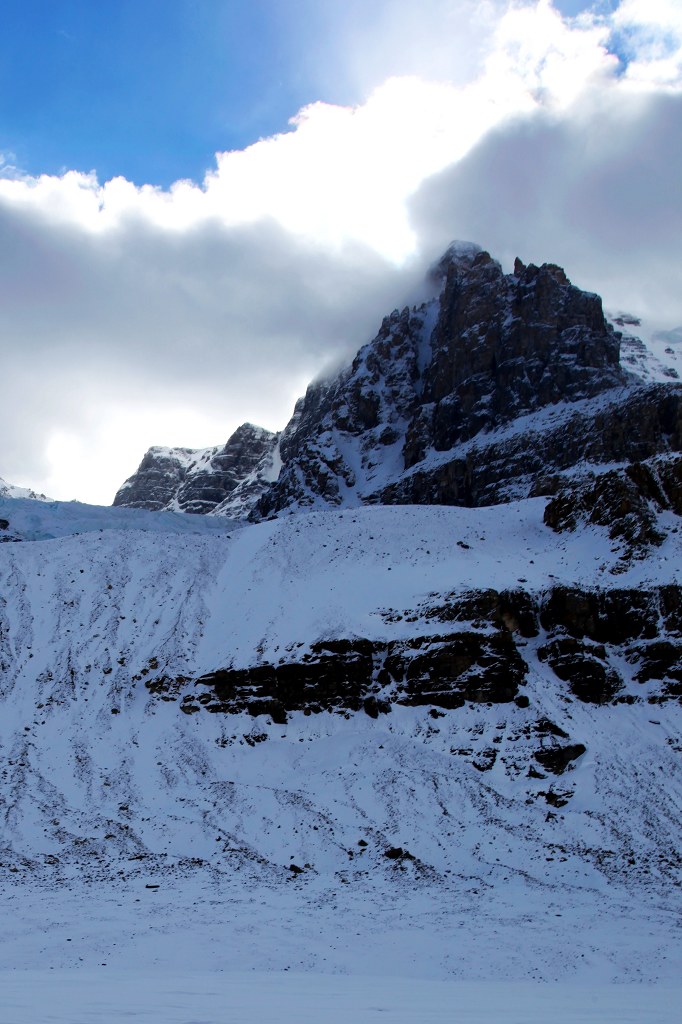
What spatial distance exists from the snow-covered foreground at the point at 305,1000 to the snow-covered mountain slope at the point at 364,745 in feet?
7.44

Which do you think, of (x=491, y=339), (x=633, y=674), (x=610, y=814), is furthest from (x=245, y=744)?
(x=491, y=339)

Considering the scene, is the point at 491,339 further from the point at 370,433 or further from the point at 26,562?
the point at 26,562

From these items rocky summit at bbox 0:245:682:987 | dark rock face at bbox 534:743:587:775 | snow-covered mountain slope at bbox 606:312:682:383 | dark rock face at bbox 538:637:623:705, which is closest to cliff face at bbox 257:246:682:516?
snow-covered mountain slope at bbox 606:312:682:383

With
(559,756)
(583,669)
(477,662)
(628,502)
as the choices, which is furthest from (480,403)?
(559,756)

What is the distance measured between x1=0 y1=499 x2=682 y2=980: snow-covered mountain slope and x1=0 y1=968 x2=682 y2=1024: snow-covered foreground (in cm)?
227

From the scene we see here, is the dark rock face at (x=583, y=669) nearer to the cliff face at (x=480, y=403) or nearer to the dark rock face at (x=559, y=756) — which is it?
the dark rock face at (x=559, y=756)

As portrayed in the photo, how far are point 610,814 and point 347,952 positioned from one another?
47.5 ft

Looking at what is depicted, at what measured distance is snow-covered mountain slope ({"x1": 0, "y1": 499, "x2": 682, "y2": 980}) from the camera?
74.4 ft

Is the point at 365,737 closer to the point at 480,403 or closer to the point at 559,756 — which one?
the point at 559,756

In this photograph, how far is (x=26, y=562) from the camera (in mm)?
53875

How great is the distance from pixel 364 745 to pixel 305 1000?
22653 millimetres

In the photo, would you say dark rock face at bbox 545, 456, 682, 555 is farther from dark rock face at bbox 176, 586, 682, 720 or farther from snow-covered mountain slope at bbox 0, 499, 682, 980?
dark rock face at bbox 176, 586, 682, 720

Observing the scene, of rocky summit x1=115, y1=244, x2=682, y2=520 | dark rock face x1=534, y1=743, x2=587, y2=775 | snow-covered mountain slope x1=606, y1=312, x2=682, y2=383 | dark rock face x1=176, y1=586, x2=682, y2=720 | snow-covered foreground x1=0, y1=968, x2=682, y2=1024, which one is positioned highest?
snow-covered mountain slope x1=606, y1=312, x2=682, y2=383

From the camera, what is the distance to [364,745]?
36.0m
